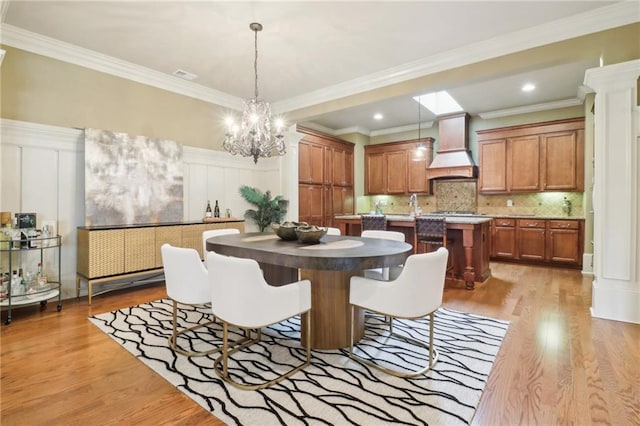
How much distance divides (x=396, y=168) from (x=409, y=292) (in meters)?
5.73

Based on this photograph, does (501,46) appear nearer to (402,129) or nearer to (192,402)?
(402,129)

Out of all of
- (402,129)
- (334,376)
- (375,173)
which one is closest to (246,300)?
(334,376)

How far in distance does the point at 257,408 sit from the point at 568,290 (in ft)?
13.9

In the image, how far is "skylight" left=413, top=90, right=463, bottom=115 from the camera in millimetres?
5539

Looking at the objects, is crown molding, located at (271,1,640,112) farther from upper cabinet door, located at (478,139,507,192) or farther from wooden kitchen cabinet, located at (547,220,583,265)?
wooden kitchen cabinet, located at (547,220,583,265)

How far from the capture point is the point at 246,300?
185cm

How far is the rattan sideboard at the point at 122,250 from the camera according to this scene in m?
3.44

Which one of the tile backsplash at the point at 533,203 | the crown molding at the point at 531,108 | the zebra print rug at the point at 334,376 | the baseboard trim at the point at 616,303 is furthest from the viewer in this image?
the tile backsplash at the point at 533,203

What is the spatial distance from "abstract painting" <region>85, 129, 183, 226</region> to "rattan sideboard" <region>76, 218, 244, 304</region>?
0.25 m

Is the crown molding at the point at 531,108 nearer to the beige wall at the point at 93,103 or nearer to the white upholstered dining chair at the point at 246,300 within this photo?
the beige wall at the point at 93,103

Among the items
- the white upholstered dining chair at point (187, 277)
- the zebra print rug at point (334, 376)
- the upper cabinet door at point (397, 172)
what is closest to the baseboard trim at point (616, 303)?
the zebra print rug at point (334, 376)

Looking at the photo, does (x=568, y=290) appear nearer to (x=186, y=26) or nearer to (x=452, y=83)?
(x=452, y=83)

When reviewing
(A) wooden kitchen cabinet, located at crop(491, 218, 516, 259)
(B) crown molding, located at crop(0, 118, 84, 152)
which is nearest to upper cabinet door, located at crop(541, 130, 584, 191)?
(A) wooden kitchen cabinet, located at crop(491, 218, 516, 259)

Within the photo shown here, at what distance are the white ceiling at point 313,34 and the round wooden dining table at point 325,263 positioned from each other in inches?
84.2
